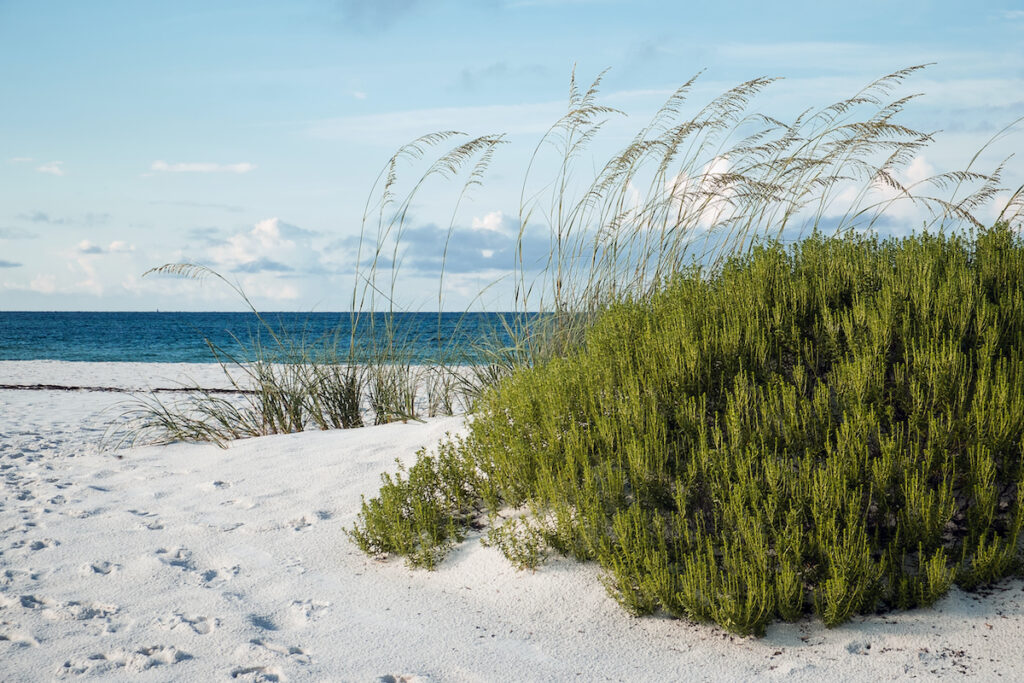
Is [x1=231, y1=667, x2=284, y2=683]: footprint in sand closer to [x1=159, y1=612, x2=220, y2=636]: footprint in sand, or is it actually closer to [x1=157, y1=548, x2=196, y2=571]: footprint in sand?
[x1=159, y1=612, x2=220, y2=636]: footprint in sand

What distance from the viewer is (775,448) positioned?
142 inches

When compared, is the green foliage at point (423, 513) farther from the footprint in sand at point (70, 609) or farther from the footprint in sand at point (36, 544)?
the footprint in sand at point (36, 544)

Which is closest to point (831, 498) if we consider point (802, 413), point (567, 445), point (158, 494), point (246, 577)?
point (802, 413)

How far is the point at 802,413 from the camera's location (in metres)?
3.69

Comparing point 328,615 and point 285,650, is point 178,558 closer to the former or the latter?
point 328,615

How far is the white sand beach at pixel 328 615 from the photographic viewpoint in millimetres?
3037

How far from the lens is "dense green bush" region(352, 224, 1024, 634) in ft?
10.6

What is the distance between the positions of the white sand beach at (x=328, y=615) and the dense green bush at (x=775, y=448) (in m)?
0.14

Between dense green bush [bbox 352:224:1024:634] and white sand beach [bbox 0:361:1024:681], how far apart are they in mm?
145

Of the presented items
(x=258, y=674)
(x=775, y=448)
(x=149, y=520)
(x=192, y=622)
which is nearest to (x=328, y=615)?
(x=258, y=674)

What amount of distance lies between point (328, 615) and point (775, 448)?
7.75 ft

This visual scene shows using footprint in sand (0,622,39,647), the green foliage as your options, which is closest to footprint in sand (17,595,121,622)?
footprint in sand (0,622,39,647)

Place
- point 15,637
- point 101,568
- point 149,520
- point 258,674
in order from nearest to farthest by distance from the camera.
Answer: point 258,674
point 15,637
point 101,568
point 149,520

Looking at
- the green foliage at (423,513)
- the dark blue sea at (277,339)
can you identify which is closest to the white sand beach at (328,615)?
the green foliage at (423,513)
